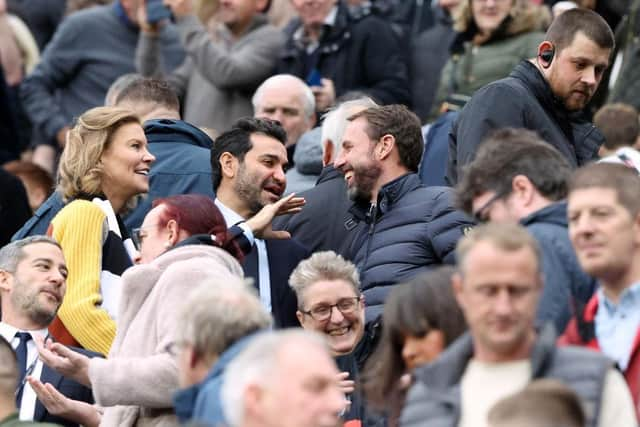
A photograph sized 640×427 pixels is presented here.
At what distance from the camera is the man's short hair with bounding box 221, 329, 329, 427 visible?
19.0 feet

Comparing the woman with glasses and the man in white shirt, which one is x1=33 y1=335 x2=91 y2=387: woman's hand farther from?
the man in white shirt

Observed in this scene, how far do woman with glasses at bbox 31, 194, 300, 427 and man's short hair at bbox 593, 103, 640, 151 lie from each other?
3.61 m

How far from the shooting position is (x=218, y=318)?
6.42m

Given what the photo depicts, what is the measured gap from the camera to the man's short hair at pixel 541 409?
543 centimetres

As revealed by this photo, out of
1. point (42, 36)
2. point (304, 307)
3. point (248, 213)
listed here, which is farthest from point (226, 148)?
point (42, 36)

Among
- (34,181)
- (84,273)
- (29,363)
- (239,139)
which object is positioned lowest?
(34,181)

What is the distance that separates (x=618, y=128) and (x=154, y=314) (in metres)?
4.47

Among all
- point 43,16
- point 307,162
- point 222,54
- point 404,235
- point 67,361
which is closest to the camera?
point 67,361

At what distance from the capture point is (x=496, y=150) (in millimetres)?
7082

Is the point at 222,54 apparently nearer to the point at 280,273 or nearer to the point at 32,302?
the point at 280,273

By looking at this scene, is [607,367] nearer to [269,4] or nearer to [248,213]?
[248,213]

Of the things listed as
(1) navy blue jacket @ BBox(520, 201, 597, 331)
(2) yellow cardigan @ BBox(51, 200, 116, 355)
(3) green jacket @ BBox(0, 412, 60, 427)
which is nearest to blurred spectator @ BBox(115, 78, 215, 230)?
(2) yellow cardigan @ BBox(51, 200, 116, 355)

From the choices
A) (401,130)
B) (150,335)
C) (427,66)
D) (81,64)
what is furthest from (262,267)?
(81,64)

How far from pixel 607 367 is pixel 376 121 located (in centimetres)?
359
